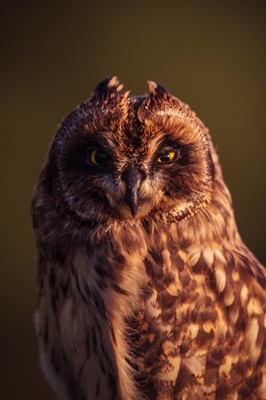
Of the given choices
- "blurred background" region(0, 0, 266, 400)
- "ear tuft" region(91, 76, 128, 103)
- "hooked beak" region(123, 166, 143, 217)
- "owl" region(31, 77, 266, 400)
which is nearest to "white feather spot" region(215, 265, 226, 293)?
"owl" region(31, 77, 266, 400)

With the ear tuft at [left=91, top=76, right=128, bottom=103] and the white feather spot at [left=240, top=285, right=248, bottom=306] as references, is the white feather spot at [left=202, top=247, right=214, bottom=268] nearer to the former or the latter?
the white feather spot at [left=240, top=285, right=248, bottom=306]

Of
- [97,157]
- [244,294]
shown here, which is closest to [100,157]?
[97,157]

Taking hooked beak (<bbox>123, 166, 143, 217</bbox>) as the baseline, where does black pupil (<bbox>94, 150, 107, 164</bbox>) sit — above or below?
above

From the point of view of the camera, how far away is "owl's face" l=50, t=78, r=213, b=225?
6.22 ft

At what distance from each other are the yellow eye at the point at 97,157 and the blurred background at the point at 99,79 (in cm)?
311

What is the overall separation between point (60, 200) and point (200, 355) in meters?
0.57

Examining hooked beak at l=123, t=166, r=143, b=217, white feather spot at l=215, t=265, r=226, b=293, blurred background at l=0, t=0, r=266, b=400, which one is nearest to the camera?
hooked beak at l=123, t=166, r=143, b=217

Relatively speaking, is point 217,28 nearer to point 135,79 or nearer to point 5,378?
point 135,79

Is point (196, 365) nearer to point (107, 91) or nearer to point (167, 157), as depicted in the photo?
point (167, 157)

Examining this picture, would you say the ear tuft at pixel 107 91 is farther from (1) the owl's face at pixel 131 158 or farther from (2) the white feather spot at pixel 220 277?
(2) the white feather spot at pixel 220 277

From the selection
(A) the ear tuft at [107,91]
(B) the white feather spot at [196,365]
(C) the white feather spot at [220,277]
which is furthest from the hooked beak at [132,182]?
(B) the white feather spot at [196,365]

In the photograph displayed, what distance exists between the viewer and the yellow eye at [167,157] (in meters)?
1.93

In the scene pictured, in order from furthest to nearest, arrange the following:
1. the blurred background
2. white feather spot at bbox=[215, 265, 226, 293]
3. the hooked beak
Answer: the blurred background → white feather spot at bbox=[215, 265, 226, 293] → the hooked beak

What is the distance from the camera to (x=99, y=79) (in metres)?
5.46
